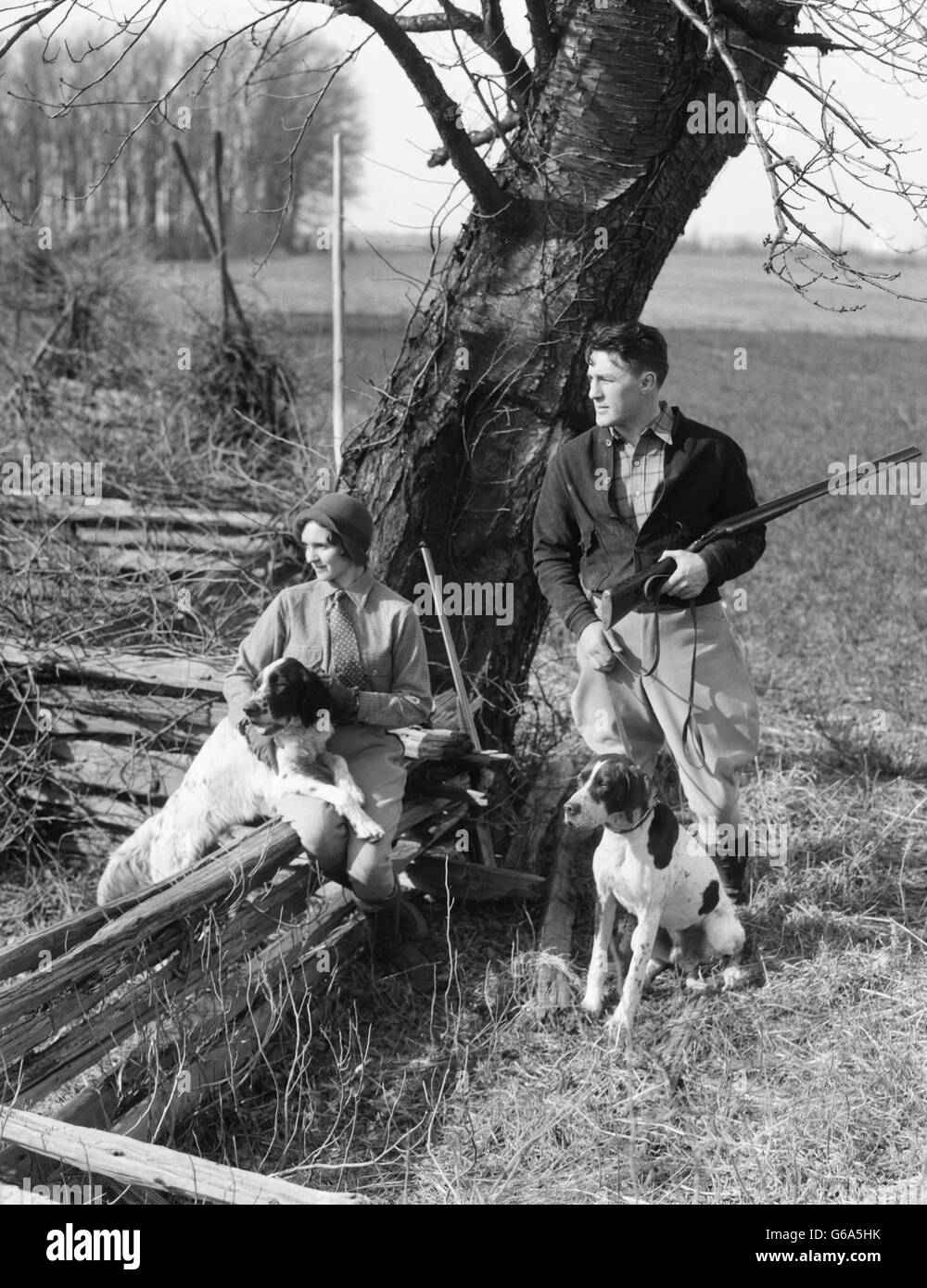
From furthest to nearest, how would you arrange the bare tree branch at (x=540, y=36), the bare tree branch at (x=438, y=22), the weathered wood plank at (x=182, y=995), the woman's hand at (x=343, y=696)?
the bare tree branch at (x=438, y=22), the bare tree branch at (x=540, y=36), the woman's hand at (x=343, y=696), the weathered wood plank at (x=182, y=995)

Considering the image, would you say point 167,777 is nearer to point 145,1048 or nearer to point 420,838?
point 420,838

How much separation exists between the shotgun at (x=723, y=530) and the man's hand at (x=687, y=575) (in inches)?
1.5

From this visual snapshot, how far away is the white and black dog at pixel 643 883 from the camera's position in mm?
4312

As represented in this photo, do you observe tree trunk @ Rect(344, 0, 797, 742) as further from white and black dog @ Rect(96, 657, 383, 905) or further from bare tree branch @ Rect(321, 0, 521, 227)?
white and black dog @ Rect(96, 657, 383, 905)

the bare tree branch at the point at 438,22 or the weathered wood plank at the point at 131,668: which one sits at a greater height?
the bare tree branch at the point at 438,22

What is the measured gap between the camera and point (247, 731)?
473 centimetres

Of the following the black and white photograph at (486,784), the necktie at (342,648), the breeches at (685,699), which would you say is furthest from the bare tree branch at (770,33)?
the necktie at (342,648)

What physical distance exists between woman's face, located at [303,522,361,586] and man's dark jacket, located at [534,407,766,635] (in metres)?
0.70

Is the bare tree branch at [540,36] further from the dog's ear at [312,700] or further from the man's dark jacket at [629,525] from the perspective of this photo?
the dog's ear at [312,700]

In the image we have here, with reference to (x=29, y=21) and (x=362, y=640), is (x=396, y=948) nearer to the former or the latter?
(x=362, y=640)

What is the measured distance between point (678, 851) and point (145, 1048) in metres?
1.88

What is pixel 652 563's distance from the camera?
15.1 feet

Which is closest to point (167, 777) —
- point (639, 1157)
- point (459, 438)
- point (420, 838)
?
point (420, 838)

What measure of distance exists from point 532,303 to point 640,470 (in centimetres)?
124
